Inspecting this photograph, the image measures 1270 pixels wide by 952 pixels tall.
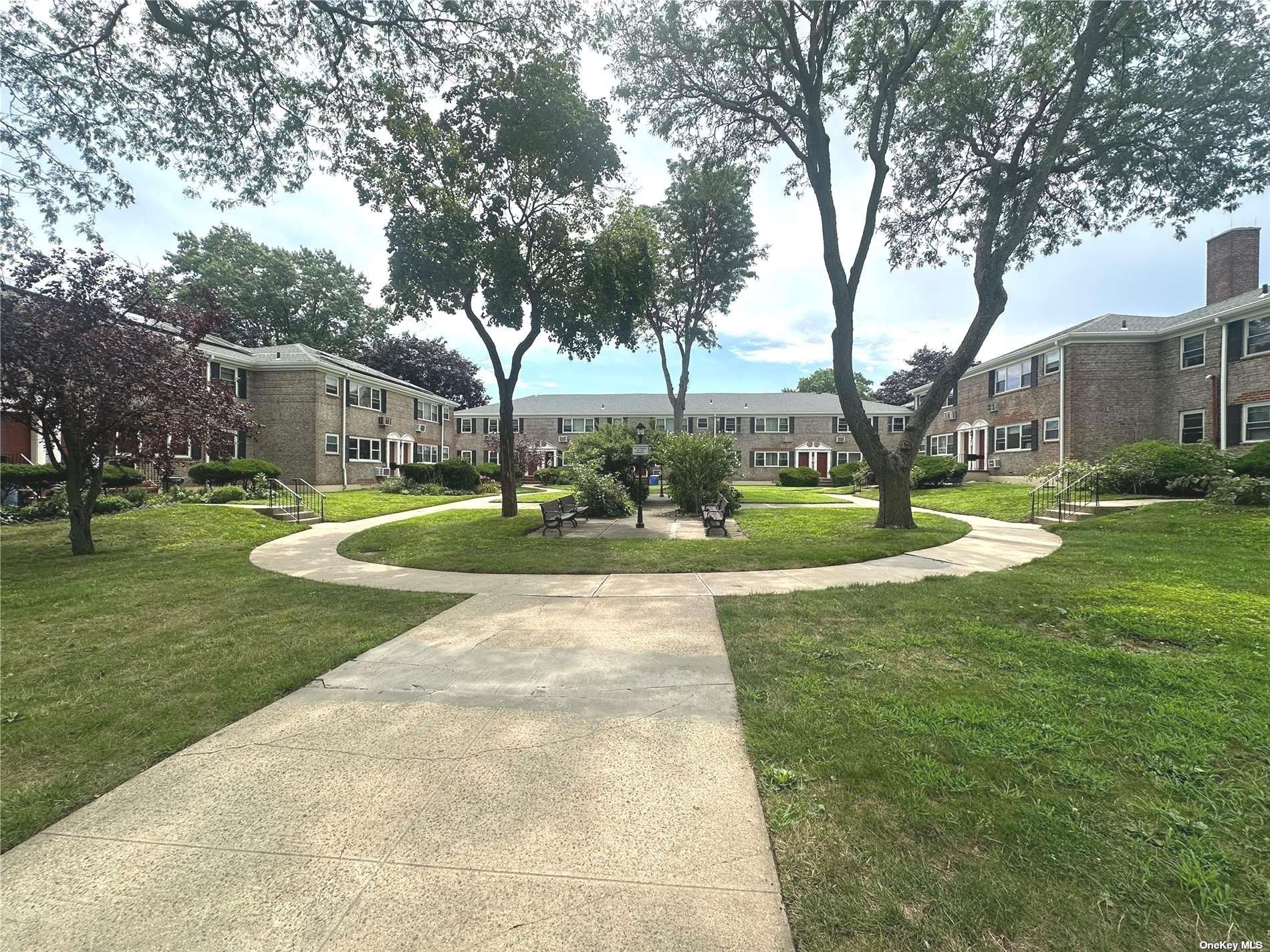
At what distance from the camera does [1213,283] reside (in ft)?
69.9

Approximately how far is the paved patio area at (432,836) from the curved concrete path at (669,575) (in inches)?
124

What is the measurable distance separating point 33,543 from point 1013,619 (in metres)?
18.2

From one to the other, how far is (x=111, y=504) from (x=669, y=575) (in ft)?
59.3

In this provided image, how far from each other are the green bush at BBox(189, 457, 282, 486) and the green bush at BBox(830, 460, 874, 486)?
2971cm

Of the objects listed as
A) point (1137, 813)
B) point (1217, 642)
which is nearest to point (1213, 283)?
point (1217, 642)

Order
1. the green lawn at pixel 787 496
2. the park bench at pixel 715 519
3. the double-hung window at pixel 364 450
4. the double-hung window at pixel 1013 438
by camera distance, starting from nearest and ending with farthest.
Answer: the park bench at pixel 715 519 → the green lawn at pixel 787 496 → the double-hung window at pixel 1013 438 → the double-hung window at pixel 364 450

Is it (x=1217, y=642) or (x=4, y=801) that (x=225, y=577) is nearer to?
(x=4, y=801)

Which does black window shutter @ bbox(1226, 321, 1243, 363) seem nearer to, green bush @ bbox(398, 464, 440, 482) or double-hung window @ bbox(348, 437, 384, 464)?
green bush @ bbox(398, 464, 440, 482)

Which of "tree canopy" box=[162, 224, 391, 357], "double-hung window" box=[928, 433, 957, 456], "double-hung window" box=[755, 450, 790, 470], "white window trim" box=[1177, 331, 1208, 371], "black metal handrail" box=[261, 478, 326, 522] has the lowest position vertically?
"black metal handrail" box=[261, 478, 326, 522]

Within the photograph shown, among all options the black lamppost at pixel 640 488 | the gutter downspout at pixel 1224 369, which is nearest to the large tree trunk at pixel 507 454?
the black lamppost at pixel 640 488

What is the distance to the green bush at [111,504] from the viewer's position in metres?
14.8

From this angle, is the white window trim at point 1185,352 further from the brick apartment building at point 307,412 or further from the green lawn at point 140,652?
the brick apartment building at point 307,412

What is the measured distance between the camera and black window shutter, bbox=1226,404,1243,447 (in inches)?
701

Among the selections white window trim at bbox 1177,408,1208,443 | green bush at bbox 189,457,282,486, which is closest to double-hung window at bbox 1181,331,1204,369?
white window trim at bbox 1177,408,1208,443
